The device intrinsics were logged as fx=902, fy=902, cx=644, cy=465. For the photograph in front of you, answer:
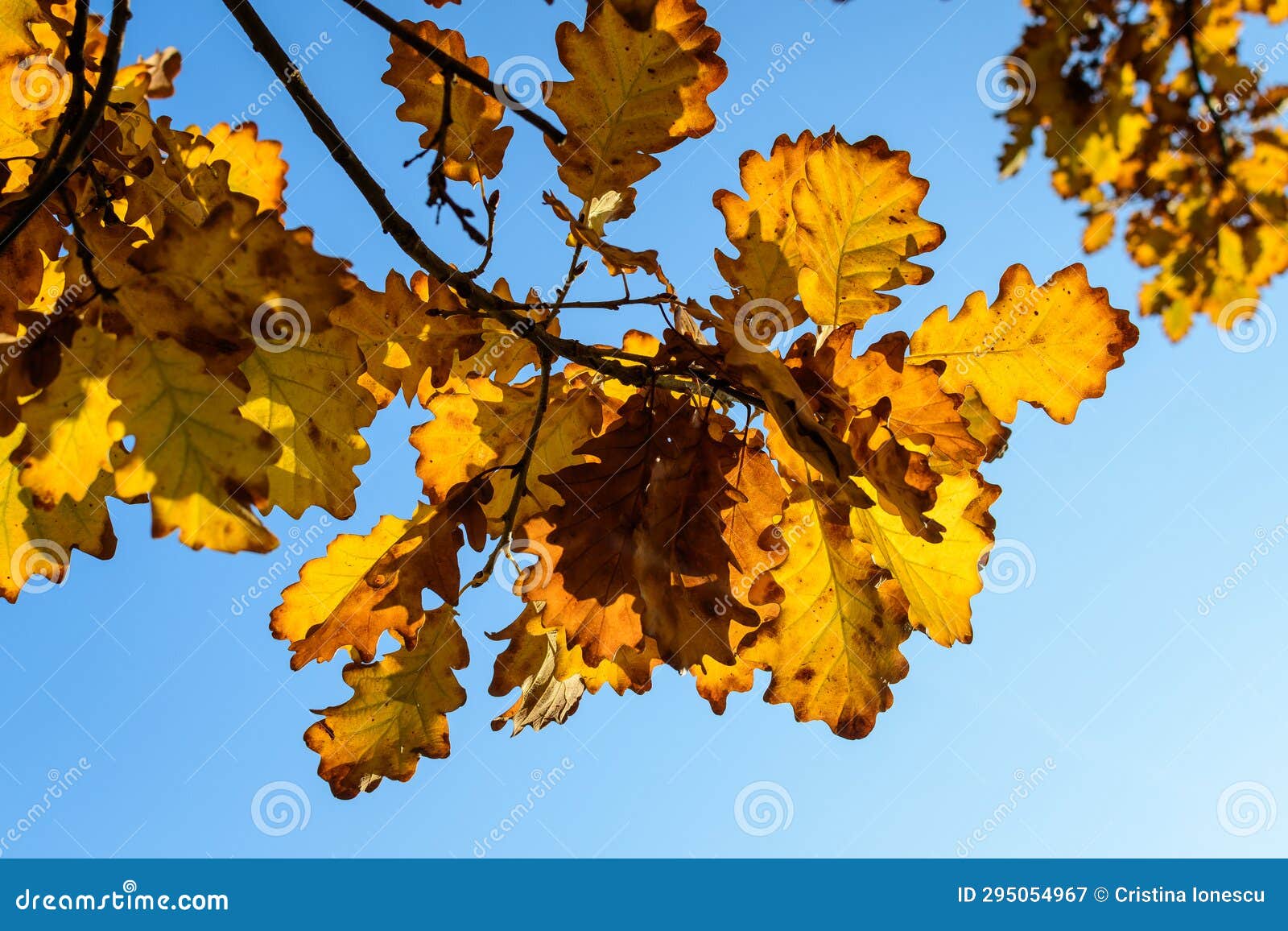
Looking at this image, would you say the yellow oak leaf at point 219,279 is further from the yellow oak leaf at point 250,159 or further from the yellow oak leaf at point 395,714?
A: the yellow oak leaf at point 250,159

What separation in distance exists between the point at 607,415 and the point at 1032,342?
72 cm

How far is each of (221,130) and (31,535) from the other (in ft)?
3.26

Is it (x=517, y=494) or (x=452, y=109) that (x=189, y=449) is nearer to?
(x=517, y=494)

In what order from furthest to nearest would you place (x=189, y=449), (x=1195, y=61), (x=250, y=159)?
(x=1195, y=61) < (x=250, y=159) < (x=189, y=449)

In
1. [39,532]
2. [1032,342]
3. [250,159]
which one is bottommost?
[39,532]

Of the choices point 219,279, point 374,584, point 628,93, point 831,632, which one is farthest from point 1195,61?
point 219,279

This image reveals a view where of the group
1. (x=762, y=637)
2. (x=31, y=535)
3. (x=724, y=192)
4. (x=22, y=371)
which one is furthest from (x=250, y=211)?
(x=762, y=637)

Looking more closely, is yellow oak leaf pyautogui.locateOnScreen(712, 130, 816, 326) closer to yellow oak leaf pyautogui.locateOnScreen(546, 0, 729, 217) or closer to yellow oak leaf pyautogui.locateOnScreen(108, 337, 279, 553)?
yellow oak leaf pyautogui.locateOnScreen(546, 0, 729, 217)

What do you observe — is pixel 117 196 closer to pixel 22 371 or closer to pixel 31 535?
pixel 31 535

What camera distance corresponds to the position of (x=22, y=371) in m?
0.94

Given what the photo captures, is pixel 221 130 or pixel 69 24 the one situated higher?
pixel 221 130

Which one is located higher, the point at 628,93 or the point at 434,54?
the point at 628,93

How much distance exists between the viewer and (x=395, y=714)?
156 cm

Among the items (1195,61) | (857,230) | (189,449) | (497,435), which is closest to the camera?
(189,449)
